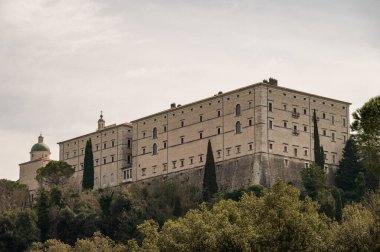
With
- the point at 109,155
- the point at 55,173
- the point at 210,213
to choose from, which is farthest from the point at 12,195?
the point at 210,213

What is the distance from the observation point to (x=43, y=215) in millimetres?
101438

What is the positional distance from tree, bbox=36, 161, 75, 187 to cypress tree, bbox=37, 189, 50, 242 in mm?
11024

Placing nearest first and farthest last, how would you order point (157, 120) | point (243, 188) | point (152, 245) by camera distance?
point (152, 245)
point (243, 188)
point (157, 120)

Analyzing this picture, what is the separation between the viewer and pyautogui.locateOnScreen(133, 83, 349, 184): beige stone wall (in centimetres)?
9906

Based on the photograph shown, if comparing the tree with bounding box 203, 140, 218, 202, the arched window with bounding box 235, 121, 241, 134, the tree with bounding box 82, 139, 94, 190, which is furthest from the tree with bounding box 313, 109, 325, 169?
the tree with bounding box 82, 139, 94, 190

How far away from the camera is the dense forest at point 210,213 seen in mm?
58562

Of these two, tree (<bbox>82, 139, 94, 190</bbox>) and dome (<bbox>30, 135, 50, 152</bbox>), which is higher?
dome (<bbox>30, 135, 50, 152</bbox>)

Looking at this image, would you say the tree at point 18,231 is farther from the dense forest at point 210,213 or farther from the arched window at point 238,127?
the arched window at point 238,127

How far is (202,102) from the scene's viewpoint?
10406 centimetres

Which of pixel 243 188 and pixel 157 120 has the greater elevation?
pixel 157 120

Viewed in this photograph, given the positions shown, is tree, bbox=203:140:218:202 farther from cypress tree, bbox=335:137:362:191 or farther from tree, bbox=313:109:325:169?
cypress tree, bbox=335:137:362:191

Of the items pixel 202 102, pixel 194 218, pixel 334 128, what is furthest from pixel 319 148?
pixel 194 218

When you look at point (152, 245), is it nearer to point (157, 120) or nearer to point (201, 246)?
point (201, 246)

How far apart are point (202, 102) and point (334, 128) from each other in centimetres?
1135
